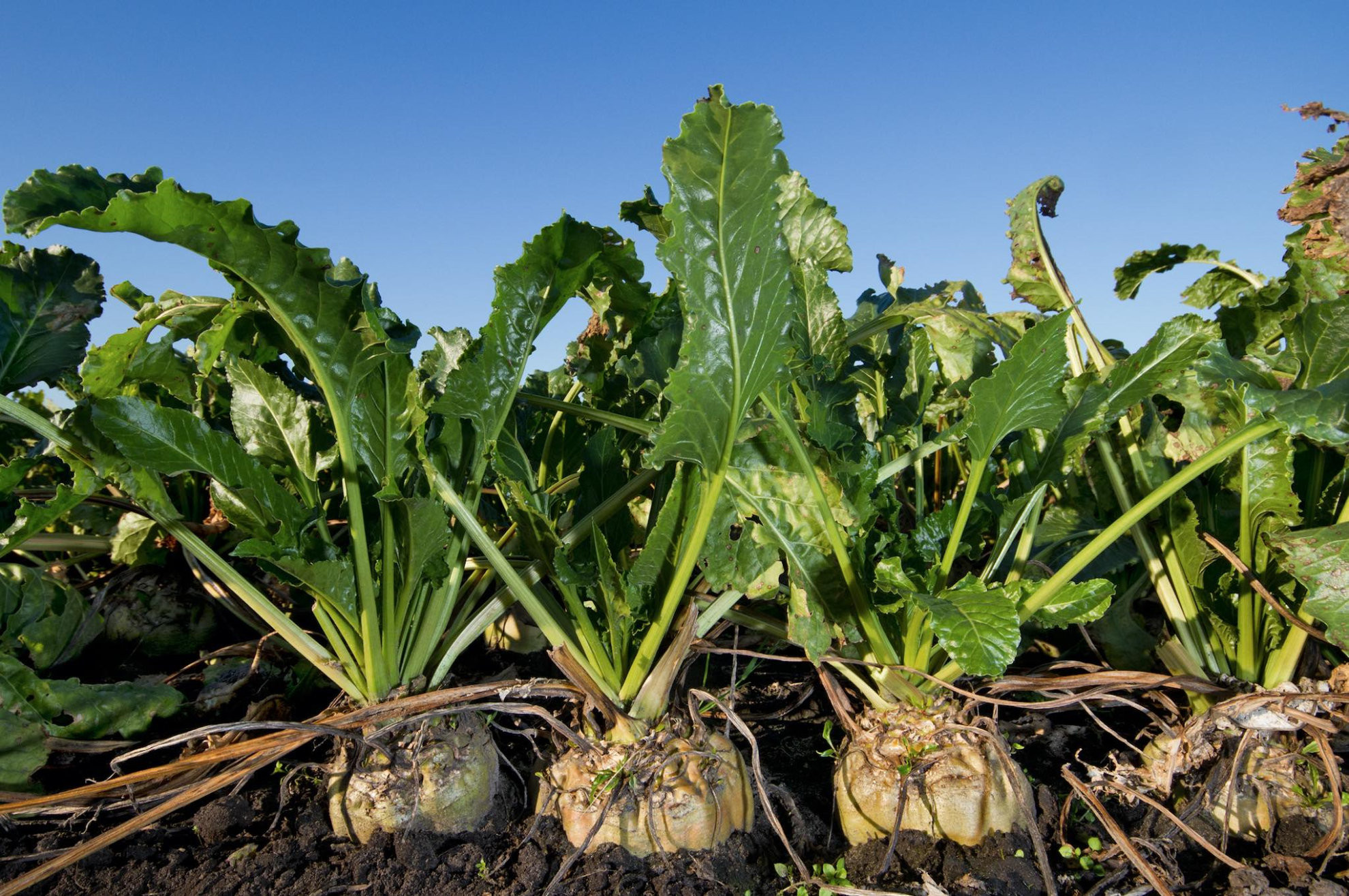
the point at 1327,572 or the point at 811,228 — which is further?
the point at 811,228

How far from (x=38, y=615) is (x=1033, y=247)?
8.66 ft

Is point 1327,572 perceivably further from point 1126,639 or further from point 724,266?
point 724,266

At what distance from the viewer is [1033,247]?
2078 mm

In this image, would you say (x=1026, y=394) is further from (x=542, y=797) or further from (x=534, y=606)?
(x=542, y=797)

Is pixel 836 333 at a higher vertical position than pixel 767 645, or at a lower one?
higher

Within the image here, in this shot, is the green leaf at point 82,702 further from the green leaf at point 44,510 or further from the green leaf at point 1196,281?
the green leaf at point 1196,281

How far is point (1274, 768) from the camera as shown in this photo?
1.58 m

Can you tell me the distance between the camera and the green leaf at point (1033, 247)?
207 cm

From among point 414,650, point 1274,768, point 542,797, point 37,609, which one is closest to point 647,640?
point 542,797

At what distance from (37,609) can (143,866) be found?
3.14 feet

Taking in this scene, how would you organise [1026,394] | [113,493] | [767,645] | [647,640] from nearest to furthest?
[1026,394] → [647,640] → [767,645] → [113,493]

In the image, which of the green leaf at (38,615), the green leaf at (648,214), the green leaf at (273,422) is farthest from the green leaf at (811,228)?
the green leaf at (38,615)

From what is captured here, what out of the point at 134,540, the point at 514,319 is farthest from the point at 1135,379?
the point at 134,540

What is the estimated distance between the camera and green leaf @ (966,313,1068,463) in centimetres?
138
